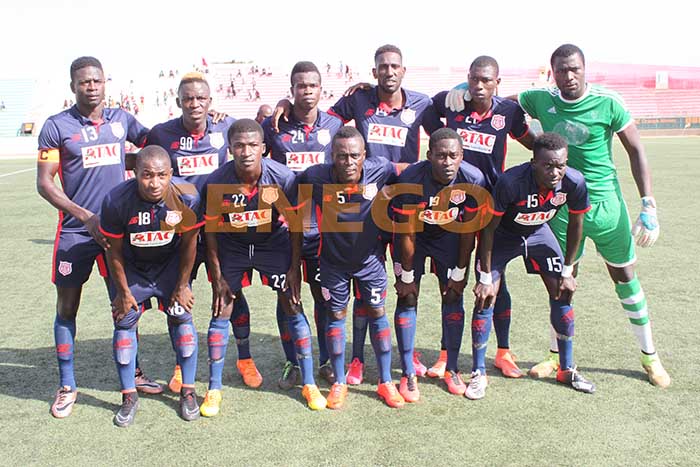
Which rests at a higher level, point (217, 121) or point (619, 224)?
point (217, 121)

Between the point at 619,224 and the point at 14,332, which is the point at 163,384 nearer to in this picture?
the point at 14,332

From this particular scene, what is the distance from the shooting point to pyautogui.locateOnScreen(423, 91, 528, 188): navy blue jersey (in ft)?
14.8

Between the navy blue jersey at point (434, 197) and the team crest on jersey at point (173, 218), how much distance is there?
1.43 meters

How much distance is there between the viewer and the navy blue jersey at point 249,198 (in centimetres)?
407

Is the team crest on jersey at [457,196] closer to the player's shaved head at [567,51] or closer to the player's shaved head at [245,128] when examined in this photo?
the player's shaved head at [567,51]

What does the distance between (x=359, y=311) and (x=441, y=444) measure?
1.33m

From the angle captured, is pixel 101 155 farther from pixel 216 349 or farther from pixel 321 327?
pixel 321 327

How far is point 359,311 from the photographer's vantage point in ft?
15.2

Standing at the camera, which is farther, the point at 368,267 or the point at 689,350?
the point at 689,350

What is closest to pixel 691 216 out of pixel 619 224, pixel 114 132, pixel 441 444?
pixel 619 224

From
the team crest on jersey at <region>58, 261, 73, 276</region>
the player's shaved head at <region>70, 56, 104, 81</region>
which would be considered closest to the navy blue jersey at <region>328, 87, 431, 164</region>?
the player's shaved head at <region>70, 56, 104, 81</region>

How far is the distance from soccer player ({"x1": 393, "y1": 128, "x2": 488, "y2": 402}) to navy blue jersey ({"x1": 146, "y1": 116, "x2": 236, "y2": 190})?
1.40 m

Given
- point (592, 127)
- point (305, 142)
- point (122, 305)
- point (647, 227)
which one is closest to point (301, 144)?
point (305, 142)

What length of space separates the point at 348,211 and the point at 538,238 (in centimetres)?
140
